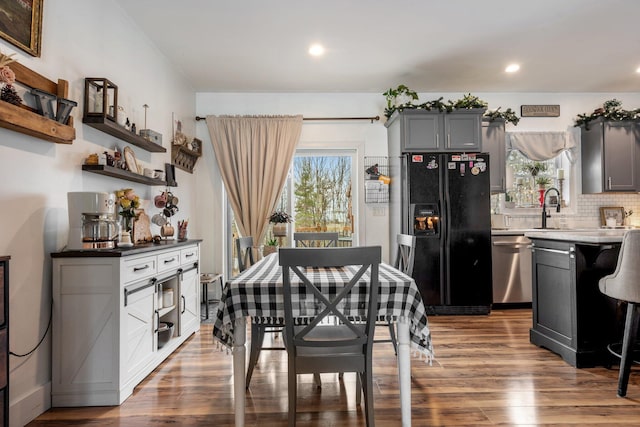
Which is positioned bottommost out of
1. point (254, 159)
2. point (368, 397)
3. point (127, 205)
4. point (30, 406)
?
point (30, 406)

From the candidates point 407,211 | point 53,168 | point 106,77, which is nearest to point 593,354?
point 407,211

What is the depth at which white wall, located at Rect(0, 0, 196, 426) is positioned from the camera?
1852 mm

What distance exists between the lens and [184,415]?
2029mm

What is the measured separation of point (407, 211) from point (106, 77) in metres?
3.13

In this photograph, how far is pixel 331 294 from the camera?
172 cm

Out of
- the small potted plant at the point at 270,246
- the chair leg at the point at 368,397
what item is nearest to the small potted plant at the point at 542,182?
the small potted plant at the point at 270,246

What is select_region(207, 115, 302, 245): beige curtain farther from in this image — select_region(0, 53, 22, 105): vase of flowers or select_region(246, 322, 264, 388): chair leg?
select_region(0, 53, 22, 105): vase of flowers

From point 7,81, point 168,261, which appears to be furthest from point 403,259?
point 7,81

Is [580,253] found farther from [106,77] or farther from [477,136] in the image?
[106,77]

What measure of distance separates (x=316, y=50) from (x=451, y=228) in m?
2.42

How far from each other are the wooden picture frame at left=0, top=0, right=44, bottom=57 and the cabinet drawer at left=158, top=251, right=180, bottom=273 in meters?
1.47

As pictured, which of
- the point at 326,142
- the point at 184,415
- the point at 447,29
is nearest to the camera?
the point at 184,415

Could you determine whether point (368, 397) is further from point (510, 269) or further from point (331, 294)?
point (510, 269)

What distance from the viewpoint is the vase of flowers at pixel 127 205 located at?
2680mm
